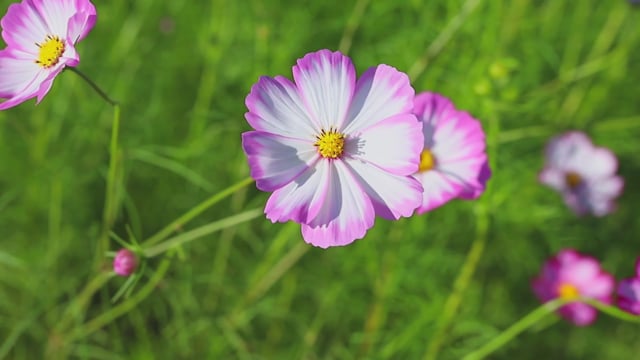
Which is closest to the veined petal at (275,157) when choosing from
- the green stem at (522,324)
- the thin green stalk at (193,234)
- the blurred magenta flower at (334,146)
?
the blurred magenta flower at (334,146)

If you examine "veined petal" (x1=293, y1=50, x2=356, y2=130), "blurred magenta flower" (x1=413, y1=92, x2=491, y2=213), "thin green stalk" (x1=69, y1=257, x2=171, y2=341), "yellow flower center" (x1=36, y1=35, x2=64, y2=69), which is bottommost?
"thin green stalk" (x1=69, y1=257, x2=171, y2=341)

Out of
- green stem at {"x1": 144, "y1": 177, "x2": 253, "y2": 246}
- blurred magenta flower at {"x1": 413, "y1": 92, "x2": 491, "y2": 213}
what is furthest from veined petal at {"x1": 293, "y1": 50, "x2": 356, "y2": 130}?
blurred magenta flower at {"x1": 413, "y1": 92, "x2": 491, "y2": 213}

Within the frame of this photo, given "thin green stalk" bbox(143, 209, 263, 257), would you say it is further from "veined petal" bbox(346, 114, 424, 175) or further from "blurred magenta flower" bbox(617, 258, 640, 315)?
"blurred magenta flower" bbox(617, 258, 640, 315)

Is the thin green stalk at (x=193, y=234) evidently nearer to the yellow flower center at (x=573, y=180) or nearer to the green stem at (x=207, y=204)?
the green stem at (x=207, y=204)

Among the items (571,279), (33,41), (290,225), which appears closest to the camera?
(33,41)

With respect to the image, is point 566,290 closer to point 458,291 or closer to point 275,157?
point 458,291

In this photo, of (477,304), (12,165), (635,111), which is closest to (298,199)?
(477,304)

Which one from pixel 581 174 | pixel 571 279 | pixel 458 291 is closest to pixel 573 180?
pixel 581 174
